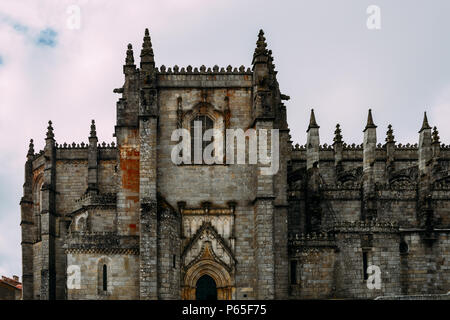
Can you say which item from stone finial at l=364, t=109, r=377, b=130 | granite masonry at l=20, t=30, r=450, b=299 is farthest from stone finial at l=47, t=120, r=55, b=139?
stone finial at l=364, t=109, r=377, b=130

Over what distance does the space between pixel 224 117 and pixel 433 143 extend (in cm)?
2049

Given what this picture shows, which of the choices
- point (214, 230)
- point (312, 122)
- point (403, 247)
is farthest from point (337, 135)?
point (214, 230)

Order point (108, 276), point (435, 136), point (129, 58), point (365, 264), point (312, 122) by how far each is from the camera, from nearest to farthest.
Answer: point (108, 276) < point (365, 264) < point (129, 58) < point (312, 122) < point (435, 136)

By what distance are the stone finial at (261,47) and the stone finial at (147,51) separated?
18.3 feet

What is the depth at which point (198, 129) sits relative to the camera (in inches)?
1467

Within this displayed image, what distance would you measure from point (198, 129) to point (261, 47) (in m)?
5.62

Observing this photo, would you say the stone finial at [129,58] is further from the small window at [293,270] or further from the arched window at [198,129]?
the small window at [293,270]

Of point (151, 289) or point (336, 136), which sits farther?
point (336, 136)

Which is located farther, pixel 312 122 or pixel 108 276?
pixel 312 122

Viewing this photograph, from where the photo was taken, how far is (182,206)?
36594mm

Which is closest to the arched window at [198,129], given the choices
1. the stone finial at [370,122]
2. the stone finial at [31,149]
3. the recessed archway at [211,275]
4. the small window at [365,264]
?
the recessed archway at [211,275]

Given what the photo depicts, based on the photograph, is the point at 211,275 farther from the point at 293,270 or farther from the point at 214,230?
the point at 293,270

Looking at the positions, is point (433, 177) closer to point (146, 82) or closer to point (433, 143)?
point (433, 143)
